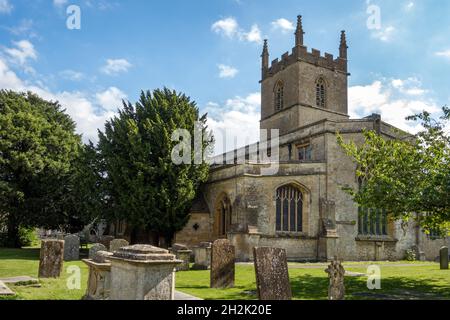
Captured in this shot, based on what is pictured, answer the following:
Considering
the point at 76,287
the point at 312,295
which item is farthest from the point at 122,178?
the point at 312,295

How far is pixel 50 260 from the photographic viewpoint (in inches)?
535

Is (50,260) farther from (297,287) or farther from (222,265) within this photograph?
(297,287)

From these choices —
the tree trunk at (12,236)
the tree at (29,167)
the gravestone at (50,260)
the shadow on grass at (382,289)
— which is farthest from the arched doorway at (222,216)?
the tree trunk at (12,236)

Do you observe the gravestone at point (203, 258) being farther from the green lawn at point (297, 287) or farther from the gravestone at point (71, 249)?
the gravestone at point (71, 249)

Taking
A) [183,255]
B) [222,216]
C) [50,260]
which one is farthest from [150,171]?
[50,260]

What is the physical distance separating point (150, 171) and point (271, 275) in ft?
49.2

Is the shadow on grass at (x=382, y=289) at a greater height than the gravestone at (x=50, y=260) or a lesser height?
lesser

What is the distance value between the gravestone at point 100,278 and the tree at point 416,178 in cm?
850

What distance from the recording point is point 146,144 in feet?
76.7

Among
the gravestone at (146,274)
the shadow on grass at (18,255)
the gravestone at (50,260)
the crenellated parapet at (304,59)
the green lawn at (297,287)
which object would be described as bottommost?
the shadow on grass at (18,255)

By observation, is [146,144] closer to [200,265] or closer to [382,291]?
[200,265]

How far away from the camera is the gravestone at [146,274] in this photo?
6230 mm

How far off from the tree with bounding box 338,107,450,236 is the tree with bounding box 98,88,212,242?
12.3m
